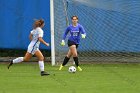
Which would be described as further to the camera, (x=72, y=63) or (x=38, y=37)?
(x=72, y=63)

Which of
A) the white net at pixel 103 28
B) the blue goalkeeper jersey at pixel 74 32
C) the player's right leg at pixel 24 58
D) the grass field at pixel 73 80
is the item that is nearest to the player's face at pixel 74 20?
the blue goalkeeper jersey at pixel 74 32

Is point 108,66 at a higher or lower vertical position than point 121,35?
lower

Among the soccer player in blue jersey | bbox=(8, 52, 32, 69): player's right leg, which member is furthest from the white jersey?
the soccer player in blue jersey

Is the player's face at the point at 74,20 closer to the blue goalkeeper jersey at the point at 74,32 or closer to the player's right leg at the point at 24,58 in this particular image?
the blue goalkeeper jersey at the point at 74,32

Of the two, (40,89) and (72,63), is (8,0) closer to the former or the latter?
(72,63)

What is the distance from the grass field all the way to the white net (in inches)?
25.0

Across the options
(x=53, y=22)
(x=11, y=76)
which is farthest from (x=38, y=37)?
(x=53, y=22)

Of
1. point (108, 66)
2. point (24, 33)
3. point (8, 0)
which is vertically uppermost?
point (8, 0)

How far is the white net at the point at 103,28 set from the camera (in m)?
18.4

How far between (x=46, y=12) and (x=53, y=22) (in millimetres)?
1148

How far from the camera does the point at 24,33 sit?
1959 cm

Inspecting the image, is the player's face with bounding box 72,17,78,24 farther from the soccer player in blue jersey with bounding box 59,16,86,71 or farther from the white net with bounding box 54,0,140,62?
the white net with bounding box 54,0,140,62

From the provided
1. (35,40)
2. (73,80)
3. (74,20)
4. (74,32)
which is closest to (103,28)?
(74,32)

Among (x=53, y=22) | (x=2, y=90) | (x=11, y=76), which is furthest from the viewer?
(x=53, y=22)
